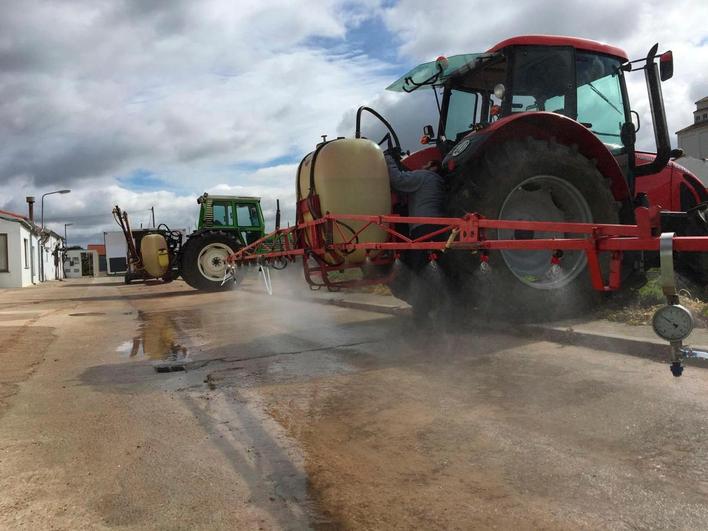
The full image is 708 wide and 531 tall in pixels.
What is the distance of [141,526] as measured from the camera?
201 cm

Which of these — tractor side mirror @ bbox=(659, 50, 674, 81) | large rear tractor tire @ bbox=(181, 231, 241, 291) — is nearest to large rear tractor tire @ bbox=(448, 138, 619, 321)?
tractor side mirror @ bbox=(659, 50, 674, 81)

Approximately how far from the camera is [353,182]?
497 centimetres

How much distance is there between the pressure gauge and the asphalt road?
0.56 m

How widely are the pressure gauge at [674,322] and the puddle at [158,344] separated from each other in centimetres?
389

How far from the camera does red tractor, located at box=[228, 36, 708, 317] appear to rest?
15.8 ft

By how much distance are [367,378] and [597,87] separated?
379 centimetres

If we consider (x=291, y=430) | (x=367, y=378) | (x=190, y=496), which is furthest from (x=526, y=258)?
(x=190, y=496)

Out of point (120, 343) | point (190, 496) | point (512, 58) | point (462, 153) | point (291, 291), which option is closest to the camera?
point (190, 496)

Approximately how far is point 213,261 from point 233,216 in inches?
85.9

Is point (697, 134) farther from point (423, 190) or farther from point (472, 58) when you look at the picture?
point (423, 190)

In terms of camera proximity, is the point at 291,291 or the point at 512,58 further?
the point at 291,291

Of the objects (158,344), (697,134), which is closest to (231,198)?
(158,344)

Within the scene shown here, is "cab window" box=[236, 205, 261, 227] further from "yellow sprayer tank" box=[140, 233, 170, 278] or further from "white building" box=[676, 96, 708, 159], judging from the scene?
"white building" box=[676, 96, 708, 159]

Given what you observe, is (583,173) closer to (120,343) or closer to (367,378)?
(367,378)
